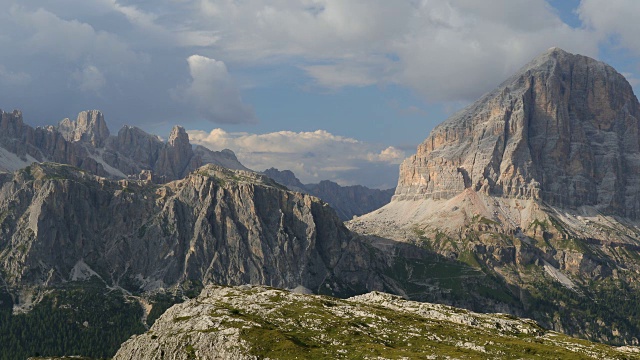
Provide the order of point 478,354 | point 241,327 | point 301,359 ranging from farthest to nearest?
point 241,327 → point 478,354 → point 301,359

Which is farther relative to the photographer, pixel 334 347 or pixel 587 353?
pixel 587 353

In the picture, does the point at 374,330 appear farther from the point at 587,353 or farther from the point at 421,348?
the point at 587,353

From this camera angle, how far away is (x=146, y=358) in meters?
200

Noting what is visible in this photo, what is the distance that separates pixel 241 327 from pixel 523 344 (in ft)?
268

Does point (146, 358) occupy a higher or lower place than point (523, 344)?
lower

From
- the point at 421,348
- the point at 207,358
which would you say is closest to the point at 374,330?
the point at 421,348

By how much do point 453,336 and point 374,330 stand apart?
23.5 m

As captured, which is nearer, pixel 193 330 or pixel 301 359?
pixel 301 359

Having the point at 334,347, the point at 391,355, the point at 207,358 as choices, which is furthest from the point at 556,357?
the point at 207,358

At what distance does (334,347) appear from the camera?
179 metres

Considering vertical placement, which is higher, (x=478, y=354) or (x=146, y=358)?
(x=478, y=354)

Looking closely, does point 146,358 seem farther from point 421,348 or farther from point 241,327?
point 421,348

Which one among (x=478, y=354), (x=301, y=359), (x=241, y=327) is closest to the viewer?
(x=301, y=359)

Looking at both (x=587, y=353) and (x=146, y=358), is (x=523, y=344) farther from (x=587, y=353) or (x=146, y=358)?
(x=146, y=358)
